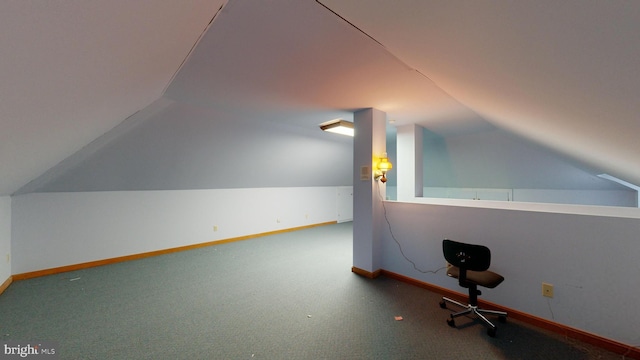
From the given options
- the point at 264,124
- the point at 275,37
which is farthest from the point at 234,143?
the point at 275,37

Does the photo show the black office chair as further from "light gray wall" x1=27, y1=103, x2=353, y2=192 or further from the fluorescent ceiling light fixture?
"light gray wall" x1=27, y1=103, x2=353, y2=192

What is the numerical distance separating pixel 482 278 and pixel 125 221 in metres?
5.44

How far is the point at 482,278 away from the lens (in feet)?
7.45

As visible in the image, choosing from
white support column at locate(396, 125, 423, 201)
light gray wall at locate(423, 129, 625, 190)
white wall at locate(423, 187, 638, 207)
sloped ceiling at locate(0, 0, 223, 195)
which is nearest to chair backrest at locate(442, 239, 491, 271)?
white support column at locate(396, 125, 423, 201)

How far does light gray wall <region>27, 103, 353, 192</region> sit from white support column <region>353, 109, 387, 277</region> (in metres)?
1.22

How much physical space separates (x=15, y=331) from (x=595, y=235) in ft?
17.7

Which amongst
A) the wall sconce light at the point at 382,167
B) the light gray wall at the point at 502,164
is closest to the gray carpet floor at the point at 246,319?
the wall sconce light at the point at 382,167

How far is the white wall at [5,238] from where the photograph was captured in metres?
3.08

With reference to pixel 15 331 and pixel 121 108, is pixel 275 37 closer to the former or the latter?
pixel 121 108

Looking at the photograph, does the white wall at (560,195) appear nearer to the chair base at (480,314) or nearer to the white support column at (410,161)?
the white support column at (410,161)

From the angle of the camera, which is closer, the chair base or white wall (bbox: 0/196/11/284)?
the chair base

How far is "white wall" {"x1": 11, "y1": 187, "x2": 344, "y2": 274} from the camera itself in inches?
139

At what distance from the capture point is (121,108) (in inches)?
95.1

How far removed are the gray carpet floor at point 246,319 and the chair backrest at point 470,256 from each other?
63 cm
